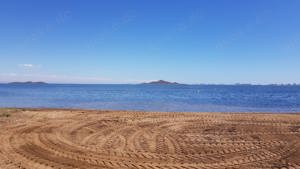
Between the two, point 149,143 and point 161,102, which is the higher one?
point 149,143

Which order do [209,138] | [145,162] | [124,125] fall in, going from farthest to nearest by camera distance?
[124,125] < [209,138] < [145,162]

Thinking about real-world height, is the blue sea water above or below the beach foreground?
below

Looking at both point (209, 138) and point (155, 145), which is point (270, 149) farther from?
point (155, 145)

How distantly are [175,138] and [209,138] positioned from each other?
5.11 feet

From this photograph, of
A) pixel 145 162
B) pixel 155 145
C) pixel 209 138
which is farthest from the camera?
pixel 209 138

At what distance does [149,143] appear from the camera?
12.7 m

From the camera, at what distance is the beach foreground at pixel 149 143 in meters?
9.66

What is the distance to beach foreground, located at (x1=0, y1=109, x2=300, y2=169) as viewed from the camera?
9.66 m

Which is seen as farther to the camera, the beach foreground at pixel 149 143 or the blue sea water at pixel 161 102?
the blue sea water at pixel 161 102

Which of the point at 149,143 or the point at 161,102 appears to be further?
the point at 161,102

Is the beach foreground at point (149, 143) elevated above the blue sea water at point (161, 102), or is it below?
above

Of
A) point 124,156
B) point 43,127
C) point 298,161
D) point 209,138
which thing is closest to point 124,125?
point 43,127

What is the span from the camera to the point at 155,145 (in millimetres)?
12320

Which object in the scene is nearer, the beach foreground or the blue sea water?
the beach foreground
